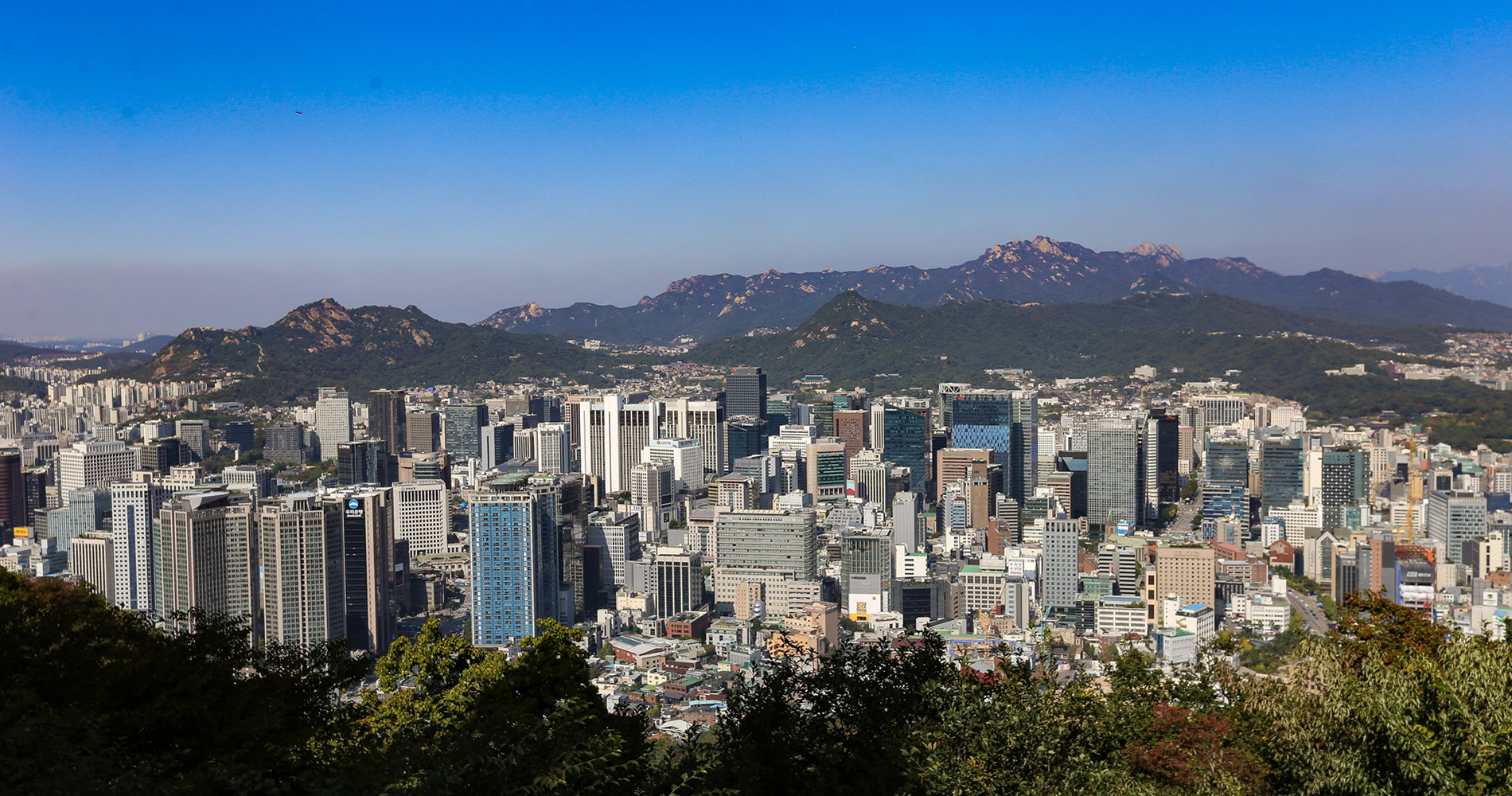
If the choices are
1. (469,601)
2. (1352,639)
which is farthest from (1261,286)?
(1352,639)

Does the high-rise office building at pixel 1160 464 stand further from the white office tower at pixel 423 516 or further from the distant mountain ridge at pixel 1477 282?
the distant mountain ridge at pixel 1477 282

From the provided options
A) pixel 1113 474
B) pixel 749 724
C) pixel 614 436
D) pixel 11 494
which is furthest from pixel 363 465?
pixel 749 724

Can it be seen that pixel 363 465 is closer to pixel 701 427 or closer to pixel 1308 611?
pixel 701 427

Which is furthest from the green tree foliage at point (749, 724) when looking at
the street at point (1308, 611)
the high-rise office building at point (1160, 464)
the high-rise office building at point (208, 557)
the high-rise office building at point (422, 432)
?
the high-rise office building at point (422, 432)

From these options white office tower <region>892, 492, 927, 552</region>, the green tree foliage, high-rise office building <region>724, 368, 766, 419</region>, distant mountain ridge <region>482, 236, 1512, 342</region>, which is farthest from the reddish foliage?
distant mountain ridge <region>482, 236, 1512, 342</region>

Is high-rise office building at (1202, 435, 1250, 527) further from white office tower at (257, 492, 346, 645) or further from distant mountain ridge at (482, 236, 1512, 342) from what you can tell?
distant mountain ridge at (482, 236, 1512, 342)

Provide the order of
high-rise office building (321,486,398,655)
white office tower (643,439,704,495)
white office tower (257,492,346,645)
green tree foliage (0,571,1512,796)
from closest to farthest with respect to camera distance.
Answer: green tree foliage (0,571,1512,796) → white office tower (257,492,346,645) → high-rise office building (321,486,398,655) → white office tower (643,439,704,495)

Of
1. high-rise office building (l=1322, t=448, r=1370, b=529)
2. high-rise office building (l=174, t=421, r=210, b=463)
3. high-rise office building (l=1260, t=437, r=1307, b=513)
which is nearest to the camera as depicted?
high-rise office building (l=1322, t=448, r=1370, b=529)
